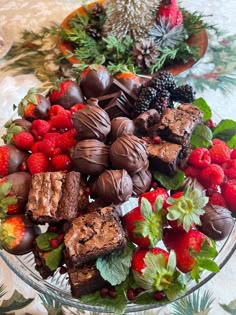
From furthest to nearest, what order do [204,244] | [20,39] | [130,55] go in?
[20,39], [130,55], [204,244]

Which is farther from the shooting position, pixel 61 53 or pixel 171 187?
pixel 61 53

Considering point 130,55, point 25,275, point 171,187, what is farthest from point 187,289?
point 130,55

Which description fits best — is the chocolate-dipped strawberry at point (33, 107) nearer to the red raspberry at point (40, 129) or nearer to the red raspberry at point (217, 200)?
the red raspberry at point (40, 129)

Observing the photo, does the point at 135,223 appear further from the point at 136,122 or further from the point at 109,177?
the point at 136,122

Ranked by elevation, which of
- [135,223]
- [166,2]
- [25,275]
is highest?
[166,2]

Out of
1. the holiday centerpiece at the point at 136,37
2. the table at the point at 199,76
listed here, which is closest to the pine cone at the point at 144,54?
the holiday centerpiece at the point at 136,37

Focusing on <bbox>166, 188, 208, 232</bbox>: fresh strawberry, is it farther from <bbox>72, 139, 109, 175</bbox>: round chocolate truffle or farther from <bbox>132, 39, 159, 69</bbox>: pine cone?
<bbox>132, 39, 159, 69</bbox>: pine cone

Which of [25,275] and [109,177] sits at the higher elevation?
[109,177]

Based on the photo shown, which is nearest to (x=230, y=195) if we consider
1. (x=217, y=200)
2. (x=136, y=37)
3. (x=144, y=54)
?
(x=217, y=200)

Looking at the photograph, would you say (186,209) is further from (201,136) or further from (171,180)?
(201,136)
